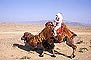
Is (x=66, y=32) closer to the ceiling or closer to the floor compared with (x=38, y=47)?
closer to the ceiling

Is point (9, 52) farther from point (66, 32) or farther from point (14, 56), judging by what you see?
point (66, 32)

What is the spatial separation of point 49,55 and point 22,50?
1.91 metres

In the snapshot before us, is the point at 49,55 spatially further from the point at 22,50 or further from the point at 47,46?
the point at 22,50

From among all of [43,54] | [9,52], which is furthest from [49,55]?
[9,52]

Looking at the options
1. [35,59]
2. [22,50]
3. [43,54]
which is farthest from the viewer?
[22,50]

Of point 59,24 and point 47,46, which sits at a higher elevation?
point 59,24

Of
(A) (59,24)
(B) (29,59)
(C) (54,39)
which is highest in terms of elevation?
(A) (59,24)

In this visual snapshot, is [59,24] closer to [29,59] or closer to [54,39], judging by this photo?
[54,39]

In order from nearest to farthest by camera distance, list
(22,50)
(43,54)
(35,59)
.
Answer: (35,59)
(43,54)
(22,50)

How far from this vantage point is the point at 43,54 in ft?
44.1

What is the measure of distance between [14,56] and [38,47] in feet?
6.39

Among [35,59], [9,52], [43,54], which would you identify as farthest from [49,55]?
[9,52]

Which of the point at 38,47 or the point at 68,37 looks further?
the point at 38,47

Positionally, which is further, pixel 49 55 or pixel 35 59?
pixel 49 55
